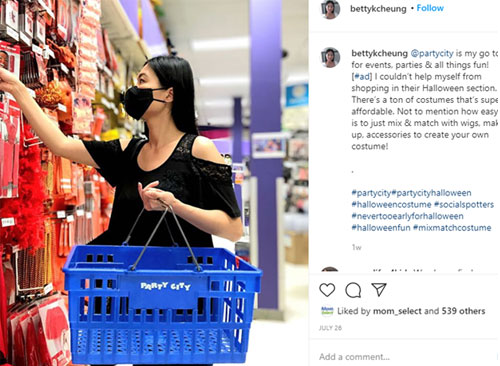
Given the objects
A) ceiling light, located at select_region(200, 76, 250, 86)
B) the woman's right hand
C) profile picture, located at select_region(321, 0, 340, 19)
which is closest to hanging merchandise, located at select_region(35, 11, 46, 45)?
the woman's right hand

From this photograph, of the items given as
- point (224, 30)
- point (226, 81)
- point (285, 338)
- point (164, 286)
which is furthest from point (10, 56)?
point (226, 81)

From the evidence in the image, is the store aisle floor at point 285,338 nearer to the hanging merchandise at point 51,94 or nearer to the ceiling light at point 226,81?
the hanging merchandise at point 51,94

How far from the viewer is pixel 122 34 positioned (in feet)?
10.3

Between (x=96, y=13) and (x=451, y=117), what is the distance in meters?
1.80

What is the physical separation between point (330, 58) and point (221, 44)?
7524mm

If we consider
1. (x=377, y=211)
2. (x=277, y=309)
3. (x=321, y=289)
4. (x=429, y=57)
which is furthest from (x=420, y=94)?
(x=277, y=309)

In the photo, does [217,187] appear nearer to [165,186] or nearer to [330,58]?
[165,186]

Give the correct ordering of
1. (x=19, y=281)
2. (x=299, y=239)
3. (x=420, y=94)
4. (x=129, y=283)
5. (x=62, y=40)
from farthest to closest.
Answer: (x=299, y=239)
(x=62, y=40)
(x=19, y=281)
(x=420, y=94)
(x=129, y=283)

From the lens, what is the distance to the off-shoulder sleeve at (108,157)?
156 cm

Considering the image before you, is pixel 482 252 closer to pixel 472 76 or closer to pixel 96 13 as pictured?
pixel 472 76

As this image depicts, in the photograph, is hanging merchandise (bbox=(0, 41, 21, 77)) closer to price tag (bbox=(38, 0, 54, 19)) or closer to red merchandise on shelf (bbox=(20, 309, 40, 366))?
price tag (bbox=(38, 0, 54, 19))

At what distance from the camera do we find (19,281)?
192cm

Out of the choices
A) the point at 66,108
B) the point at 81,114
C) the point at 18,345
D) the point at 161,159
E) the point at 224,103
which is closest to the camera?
the point at 161,159

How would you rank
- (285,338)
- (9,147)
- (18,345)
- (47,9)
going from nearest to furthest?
(9,147) < (18,345) < (47,9) < (285,338)
